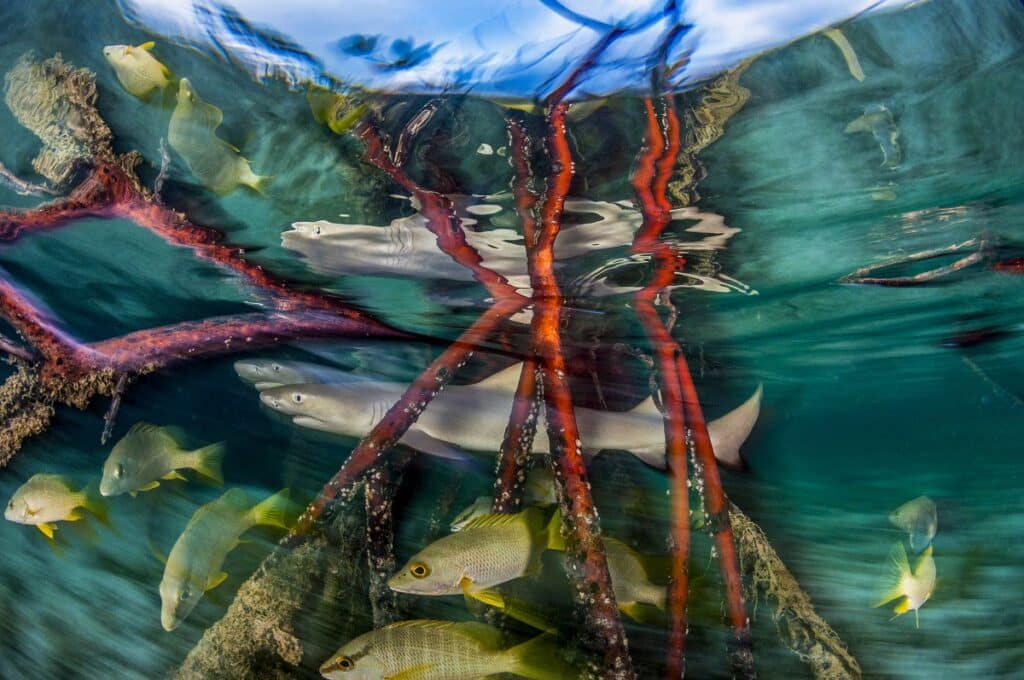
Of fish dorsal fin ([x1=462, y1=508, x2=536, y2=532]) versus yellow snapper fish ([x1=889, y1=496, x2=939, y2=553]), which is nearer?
fish dorsal fin ([x1=462, y1=508, x2=536, y2=532])

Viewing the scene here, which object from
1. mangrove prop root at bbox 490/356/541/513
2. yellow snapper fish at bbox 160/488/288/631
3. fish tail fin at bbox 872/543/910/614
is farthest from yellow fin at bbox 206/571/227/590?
fish tail fin at bbox 872/543/910/614

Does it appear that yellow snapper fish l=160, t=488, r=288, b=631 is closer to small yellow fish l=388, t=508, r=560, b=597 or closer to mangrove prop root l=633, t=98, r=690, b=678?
small yellow fish l=388, t=508, r=560, b=597

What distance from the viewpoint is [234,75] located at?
1597mm

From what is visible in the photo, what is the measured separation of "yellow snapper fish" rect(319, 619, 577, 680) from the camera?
1734mm

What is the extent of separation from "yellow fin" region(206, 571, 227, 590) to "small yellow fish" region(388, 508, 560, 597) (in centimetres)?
57

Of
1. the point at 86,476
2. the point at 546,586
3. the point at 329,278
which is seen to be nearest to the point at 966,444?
the point at 546,586

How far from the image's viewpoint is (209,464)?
2.22 metres

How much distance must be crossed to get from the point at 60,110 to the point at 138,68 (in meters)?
0.30

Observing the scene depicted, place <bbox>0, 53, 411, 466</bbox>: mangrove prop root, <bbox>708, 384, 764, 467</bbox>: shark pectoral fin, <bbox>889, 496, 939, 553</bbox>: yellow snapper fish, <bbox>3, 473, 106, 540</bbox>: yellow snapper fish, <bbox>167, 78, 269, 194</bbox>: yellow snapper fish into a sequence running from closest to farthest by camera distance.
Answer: <bbox>167, 78, 269, 194</bbox>: yellow snapper fish < <bbox>0, 53, 411, 466</bbox>: mangrove prop root < <bbox>708, 384, 764, 467</bbox>: shark pectoral fin < <bbox>889, 496, 939, 553</bbox>: yellow snapper fish < <bbox>3, 473, 106, 540</bbox>: yellow snapper fish

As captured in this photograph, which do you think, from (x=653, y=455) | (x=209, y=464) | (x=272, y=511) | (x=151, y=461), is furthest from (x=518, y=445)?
(x=151, y=461)

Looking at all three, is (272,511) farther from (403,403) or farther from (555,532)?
(555,532)

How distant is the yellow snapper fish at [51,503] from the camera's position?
229cm

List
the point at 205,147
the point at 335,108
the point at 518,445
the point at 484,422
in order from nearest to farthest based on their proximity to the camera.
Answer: the point at 335,108 → the point at 205,147 → the point at 518,445 → the point at 484,422

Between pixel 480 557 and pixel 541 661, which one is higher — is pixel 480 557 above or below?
above
